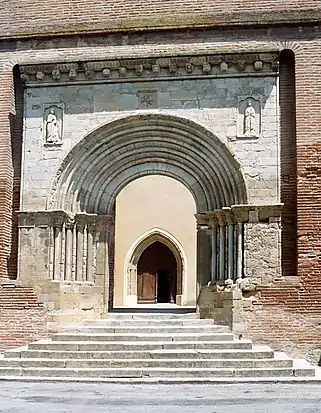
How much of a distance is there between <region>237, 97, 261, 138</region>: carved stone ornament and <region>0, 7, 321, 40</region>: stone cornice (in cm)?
139

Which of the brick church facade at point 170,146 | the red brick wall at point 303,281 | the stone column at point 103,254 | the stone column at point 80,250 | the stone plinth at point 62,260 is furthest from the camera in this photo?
the stone column at point 103,254

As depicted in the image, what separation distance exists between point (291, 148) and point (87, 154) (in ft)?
12.1

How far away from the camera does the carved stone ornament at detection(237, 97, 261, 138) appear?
489 inches

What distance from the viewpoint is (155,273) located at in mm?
26000

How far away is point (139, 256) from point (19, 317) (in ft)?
37.4

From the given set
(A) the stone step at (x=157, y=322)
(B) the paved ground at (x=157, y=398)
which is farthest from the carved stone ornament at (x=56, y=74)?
(B) the paved ground at (x=157, y=398)

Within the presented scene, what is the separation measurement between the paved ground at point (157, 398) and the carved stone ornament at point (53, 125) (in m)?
4.76

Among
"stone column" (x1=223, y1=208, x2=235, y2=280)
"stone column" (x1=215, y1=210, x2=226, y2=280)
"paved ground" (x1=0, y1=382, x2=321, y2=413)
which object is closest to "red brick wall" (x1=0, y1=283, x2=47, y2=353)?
"paved ground" (x1=0, y1=382, x2=321, y2=413)

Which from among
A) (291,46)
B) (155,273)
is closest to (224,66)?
(291,46)

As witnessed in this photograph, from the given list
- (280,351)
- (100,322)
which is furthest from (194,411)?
(100,322)

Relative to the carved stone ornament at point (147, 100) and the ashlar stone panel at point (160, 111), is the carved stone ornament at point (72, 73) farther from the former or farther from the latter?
the carved stone ornament at point (147, 100)

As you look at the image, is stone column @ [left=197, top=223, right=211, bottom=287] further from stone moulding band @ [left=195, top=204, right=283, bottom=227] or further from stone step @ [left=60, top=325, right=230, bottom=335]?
stone step @ [left=60, top=325, right=230, bottom=335]

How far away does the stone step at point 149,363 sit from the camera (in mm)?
10406

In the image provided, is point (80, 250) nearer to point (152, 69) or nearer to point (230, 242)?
point (230, 242)
